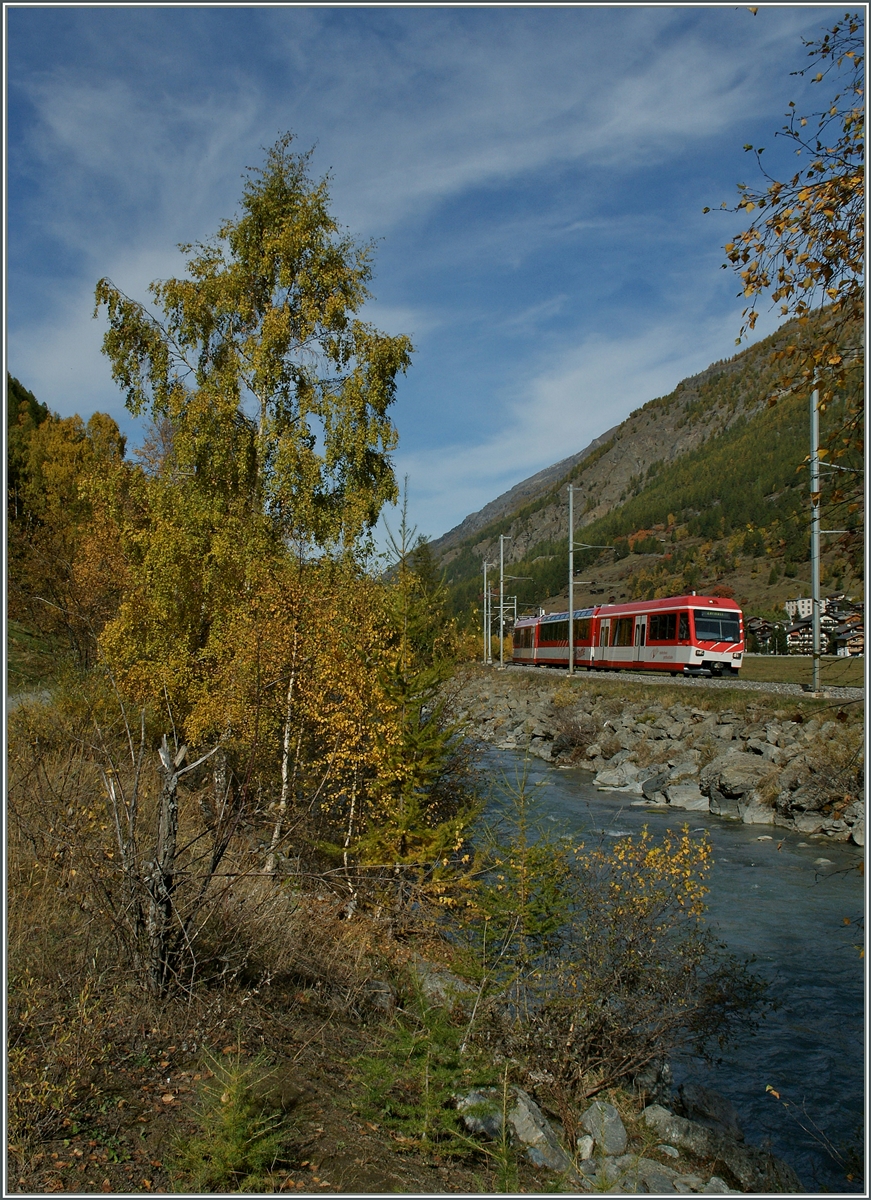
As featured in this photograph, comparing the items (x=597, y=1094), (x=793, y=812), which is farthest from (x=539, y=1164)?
(x=793, y=812)

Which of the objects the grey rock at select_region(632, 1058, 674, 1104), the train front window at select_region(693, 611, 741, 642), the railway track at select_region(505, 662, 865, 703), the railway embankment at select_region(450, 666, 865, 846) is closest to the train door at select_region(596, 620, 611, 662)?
the railway track at select_region(505, 662, 865, 703)

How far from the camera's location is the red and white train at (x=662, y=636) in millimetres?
31375

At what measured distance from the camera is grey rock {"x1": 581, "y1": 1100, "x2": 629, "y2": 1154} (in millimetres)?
5785

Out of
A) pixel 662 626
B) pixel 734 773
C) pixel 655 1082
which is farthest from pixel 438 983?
pixel 662 626

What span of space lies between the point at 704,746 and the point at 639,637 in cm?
1408

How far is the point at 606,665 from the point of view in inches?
1614

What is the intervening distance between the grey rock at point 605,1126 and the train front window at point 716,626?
2679cm

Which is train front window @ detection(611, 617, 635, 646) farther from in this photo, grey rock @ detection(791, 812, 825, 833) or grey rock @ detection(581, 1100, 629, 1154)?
grey rock @ detection(581, 1100, 629, 1154)

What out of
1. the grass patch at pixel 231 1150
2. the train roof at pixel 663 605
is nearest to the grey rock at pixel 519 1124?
the grass patch at pixel 231 1150

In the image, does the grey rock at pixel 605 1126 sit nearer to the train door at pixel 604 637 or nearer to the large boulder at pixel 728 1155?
the large boulder at pixel 728 1155

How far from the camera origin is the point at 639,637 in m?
36.2

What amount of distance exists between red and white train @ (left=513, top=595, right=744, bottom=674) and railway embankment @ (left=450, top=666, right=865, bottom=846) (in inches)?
118

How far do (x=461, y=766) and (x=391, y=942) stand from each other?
13.4 feet

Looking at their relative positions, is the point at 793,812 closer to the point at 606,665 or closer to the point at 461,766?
the point at 461,766
